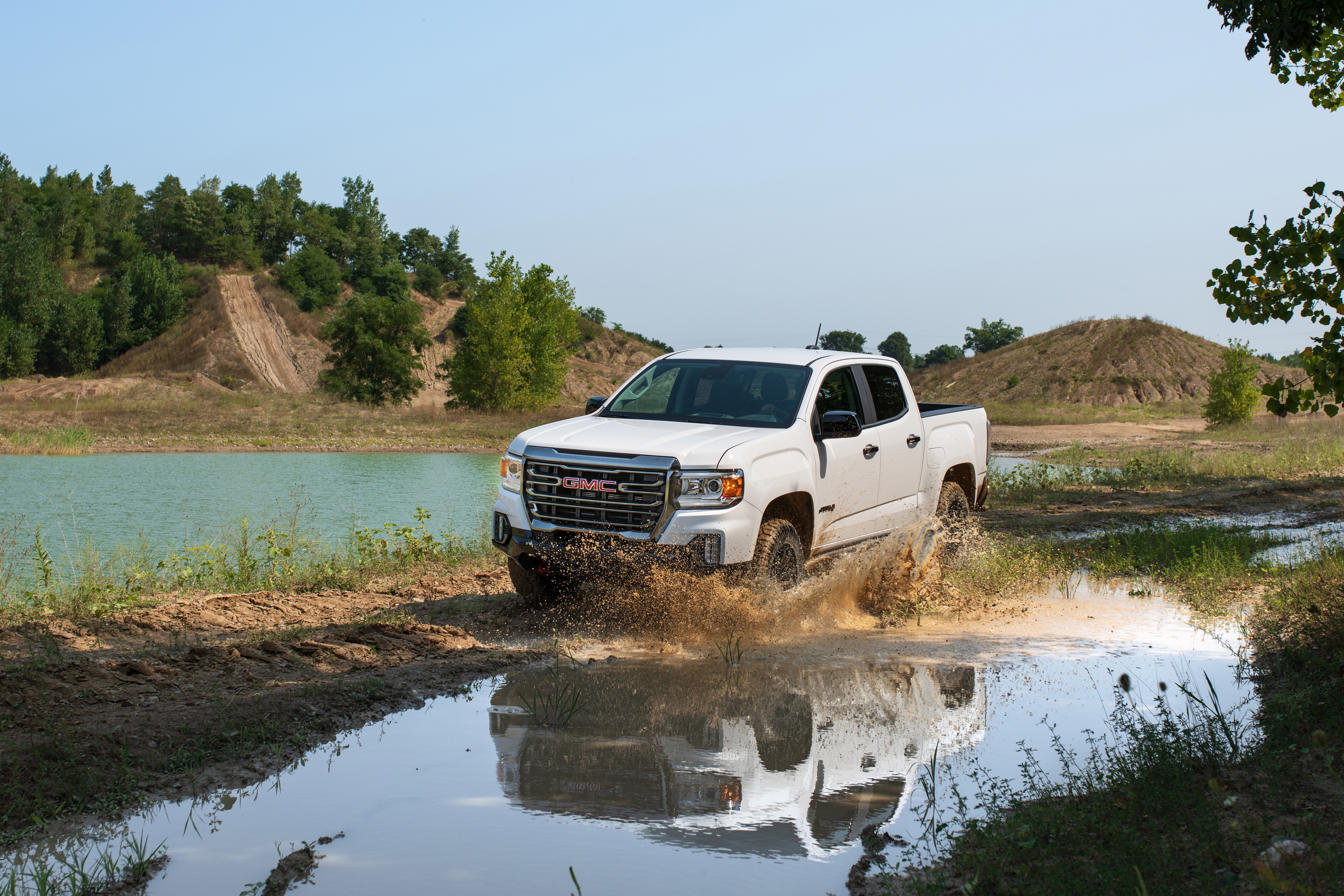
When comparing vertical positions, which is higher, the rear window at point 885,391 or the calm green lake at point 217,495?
the rear window at point 885,391

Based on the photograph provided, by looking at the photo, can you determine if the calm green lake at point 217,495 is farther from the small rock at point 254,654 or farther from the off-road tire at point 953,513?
the small rock at point 254,654

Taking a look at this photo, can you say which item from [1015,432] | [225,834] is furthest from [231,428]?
[225,834]

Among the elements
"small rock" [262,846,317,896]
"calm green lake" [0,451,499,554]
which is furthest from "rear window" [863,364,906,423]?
"calm green lake" [0,451,499,554]

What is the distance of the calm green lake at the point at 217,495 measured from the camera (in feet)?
55.9

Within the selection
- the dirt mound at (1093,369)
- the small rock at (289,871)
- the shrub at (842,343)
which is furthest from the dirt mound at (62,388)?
the small rock at (289,871)

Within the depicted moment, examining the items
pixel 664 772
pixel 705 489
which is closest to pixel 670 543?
pixel 705 489

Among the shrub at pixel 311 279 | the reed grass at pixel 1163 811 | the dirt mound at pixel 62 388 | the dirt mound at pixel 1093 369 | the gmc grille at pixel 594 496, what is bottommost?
the reed grass at pixel 1163 811

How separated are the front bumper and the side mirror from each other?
41.3 inches

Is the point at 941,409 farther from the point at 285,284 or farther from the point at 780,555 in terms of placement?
the point at 285,284

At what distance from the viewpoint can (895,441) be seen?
9352mm

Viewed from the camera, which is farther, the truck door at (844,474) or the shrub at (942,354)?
the shrub at (942,354)

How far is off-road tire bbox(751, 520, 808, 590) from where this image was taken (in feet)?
24.9

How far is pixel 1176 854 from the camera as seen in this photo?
3617mm

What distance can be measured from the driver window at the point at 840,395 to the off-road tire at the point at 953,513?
5.26 feet
